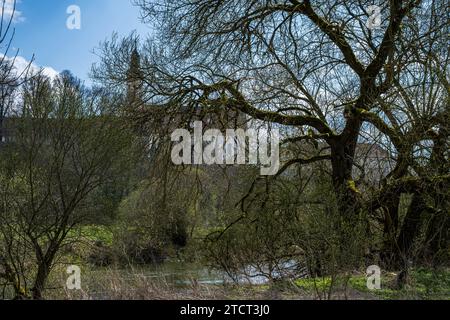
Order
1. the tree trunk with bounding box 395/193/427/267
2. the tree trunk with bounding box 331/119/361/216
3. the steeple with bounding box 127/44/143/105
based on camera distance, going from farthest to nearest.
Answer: the steeple with bounding box 127/44/143/105 → the tree trunk with bounding box 331/119/361/216 → the tree trunk with bounding box 395/193/427/267

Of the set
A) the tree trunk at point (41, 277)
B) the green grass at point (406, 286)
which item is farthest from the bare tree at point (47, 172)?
the green grass at point (406, 286)

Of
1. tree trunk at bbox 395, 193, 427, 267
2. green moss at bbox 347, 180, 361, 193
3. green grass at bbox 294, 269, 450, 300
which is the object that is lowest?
green grass at bbox 294, 269, 450, 300

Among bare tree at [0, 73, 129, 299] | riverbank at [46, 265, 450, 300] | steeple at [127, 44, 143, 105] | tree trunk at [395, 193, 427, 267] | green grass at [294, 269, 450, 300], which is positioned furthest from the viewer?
steeple at [127, 44, 143, 105]

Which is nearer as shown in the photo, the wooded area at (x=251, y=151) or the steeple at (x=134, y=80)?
the wooded area at (x=251, y=151)

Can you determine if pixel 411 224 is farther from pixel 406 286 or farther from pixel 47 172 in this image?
pixel 47 172

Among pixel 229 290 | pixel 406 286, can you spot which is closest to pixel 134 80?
pixel 229 290

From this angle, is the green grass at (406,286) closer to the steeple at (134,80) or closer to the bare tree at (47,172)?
the bare tree at (47,172)

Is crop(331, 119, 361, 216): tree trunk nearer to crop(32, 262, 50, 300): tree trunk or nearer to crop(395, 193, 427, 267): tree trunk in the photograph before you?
crop(395, 193, 427, 267): tree trunk

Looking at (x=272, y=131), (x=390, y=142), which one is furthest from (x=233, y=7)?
(x=390, y=142)

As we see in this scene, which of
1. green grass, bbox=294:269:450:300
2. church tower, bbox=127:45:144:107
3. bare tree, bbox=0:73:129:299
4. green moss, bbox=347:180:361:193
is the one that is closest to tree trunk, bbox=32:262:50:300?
bare tree, bbox=0:73:129:299

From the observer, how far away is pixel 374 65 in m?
12.1

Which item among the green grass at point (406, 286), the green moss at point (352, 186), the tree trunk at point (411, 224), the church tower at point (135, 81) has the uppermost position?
the church tower at point (135, 81)

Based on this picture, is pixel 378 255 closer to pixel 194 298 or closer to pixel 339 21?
pixel 339 21

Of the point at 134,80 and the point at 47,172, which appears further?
the point at 134,80
